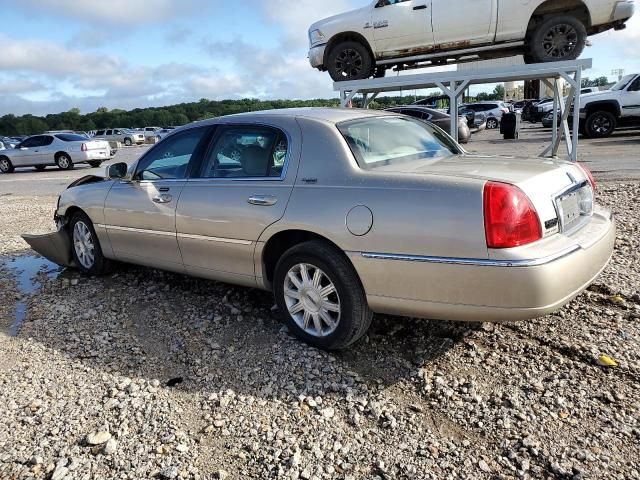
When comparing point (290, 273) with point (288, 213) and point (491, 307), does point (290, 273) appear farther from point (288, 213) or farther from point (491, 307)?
point (491, 307)

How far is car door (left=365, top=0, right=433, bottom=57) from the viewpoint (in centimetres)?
859

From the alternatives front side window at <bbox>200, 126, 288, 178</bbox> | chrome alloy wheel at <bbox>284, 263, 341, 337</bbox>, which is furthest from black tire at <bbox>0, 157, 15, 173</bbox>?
chrome alloy wheel at <bbox>284, 263, 341, 337</bbox>

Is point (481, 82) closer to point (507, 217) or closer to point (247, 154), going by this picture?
point (247, 154)

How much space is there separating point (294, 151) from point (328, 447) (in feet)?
6.17

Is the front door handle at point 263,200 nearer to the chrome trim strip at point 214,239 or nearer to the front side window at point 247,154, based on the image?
the front side window at point 247,154

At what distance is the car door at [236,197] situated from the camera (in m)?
3.54

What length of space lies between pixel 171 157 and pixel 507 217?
2868 millimetres

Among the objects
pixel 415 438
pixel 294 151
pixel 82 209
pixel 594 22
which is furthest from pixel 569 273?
pixel 594 22

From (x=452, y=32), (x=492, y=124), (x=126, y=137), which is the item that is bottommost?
(x=492, y=124)

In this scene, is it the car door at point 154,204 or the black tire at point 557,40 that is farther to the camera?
Answer: the black tire at point 557,40

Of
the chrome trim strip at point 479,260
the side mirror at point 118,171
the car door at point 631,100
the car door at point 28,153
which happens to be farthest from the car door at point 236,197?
the car door at point 28,153

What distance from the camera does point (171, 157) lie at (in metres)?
4.45

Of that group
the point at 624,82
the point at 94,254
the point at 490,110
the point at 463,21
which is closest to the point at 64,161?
the point at 463,21

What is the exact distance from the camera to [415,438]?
257cm
